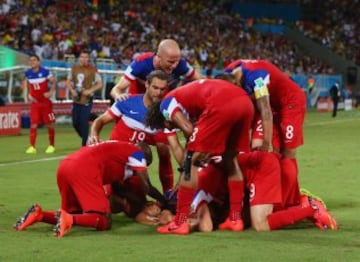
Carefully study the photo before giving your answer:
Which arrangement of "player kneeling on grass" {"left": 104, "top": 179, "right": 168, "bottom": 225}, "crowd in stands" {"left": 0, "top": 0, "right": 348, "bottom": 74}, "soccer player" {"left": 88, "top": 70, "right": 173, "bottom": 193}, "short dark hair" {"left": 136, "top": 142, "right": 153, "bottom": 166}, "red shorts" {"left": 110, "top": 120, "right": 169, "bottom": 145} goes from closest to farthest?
"short dark hair" {"left": 136, "top": 142, "right": 153, "bottom": 166}
"player kneeling on grass" {"left": 104, "top": 179, "right": 168, "bottom": 225}
"soccer player" {"left": 88, "top": 70, "right": 173, "bottom": 193}
"red shorts" {"left": 110, "top": 120, "right": 169, "bottom": 145}
"crowd in stands" {"left": 0, "top": 0, "right": 348, "bottom": 74}

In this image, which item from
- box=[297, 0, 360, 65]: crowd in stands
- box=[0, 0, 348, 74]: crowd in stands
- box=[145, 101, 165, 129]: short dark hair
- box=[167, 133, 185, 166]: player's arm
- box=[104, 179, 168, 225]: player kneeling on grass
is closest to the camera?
box=[145, 101, 165, 129]: short dark hair

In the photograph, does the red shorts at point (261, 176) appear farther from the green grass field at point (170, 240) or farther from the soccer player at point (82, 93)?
the soccer player at point (82, 93)

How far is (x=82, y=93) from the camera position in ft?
62.7

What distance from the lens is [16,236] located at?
341 inches

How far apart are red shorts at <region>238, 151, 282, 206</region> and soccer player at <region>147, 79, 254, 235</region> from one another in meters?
0.30

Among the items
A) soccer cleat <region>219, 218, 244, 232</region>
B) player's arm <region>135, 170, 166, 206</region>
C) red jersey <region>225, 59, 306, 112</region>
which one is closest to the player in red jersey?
soccer cleat <region>219, 218, 244, 232</region>

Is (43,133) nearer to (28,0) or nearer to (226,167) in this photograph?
(28,0)

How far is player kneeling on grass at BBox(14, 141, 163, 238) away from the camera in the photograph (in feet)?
29.3

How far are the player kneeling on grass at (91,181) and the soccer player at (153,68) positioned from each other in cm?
181

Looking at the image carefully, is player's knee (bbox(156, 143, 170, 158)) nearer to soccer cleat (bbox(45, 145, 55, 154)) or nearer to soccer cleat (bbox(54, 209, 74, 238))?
soccer cleat (bbox(54, 209, 74, 238))

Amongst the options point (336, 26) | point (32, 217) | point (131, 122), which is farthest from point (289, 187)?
point (336, 26)

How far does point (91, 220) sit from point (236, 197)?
1.50 metres

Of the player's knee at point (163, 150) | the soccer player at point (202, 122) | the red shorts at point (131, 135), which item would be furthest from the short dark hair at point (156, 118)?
the player's knee at point (163, 150)

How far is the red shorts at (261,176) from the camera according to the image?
9.41 meters
